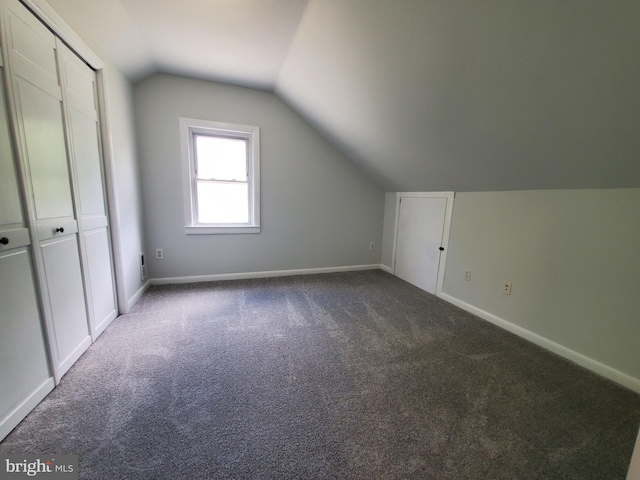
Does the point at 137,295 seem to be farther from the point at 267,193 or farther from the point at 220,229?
the point at 267,193

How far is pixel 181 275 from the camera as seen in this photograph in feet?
10.1

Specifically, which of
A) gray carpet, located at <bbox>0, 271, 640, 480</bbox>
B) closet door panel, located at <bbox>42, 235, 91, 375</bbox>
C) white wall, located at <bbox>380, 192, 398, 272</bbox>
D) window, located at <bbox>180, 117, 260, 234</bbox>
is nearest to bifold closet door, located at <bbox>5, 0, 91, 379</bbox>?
closet door panel, located at <bbox>42, 235, 91, 375</bbox>

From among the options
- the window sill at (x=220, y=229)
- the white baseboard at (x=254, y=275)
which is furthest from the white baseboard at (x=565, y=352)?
the window sill at (x=220, y=229)

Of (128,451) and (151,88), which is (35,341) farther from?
(151,88)

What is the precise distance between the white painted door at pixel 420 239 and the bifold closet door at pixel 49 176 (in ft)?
10.8

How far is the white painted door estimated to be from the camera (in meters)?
2.89

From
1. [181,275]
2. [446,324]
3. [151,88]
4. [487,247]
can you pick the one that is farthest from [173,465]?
[151,88]

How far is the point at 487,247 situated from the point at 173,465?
2720 millimetres

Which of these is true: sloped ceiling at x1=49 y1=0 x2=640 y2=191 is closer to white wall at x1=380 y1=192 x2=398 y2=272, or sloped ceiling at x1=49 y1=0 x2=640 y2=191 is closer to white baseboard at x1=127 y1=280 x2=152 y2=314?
white wall at x1=380 y1=192 x2=398 y2=272

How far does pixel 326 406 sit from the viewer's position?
1.32m

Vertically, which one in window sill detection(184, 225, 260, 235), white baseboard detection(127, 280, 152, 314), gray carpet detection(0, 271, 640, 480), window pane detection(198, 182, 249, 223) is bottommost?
gray carpet detection(0, 271, 640, 480)

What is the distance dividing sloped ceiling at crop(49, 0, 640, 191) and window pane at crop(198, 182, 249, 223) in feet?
3.97

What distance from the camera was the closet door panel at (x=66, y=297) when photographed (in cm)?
143

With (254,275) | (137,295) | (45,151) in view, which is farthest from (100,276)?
(254,275)
